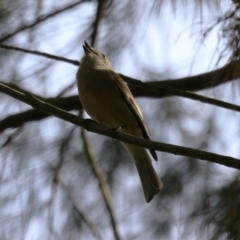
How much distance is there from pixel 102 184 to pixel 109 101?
0.59 metres

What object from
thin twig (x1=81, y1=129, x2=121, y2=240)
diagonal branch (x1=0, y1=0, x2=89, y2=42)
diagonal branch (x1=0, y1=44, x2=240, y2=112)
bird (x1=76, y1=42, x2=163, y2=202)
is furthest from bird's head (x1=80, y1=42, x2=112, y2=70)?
thin twig (x1=81, y1=129, x2=121, y2=240)

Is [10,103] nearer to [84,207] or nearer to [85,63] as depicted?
[85,63]

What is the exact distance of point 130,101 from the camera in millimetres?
3277

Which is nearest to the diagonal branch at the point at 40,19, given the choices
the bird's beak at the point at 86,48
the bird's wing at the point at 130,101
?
the bird's beak at the point at 86,48

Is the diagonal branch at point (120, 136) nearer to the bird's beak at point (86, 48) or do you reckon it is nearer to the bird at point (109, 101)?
the bird at point (109, 101)

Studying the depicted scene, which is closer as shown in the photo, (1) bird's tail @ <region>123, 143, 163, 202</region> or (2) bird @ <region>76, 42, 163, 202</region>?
(1) bird's tail @ <region>123, 143, 163, 202</region>

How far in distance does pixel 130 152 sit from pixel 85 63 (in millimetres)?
620

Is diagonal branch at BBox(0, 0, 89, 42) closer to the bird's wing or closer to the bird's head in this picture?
the bird's head

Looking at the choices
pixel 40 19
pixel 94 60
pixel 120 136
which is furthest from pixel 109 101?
pixel 120 136

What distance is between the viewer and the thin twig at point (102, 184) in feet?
8.60

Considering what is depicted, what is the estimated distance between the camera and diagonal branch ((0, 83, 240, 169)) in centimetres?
214

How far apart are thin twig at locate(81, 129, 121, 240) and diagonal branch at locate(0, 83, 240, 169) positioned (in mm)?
320

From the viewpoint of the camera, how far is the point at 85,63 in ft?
11.3

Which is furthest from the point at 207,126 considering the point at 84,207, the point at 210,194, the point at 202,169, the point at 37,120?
→ the point at 37,120
